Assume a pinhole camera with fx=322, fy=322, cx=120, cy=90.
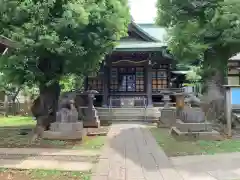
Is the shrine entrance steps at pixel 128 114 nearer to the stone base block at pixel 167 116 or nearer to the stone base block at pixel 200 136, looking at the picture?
the stone base block at pixel 167 116

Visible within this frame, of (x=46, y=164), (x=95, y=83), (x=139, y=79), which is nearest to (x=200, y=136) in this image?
(x=46, y=164)

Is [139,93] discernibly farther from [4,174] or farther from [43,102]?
[4,174]

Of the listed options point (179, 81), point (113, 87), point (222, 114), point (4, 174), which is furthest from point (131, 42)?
point (4, 174)

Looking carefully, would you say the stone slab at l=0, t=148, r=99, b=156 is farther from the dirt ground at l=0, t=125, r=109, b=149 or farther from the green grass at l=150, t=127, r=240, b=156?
the green grass at l=150, t=127, r=240, b=156

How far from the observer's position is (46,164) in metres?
7.93

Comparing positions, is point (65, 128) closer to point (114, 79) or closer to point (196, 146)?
point (196, 146)

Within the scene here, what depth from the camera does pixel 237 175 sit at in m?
6.74

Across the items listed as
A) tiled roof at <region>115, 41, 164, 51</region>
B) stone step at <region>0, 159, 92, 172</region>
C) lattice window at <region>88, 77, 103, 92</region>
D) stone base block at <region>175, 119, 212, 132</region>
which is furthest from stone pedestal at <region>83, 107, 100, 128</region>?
lattice window at <region>88, 77, 103, 92</region>

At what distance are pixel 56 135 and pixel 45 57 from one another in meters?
2.97

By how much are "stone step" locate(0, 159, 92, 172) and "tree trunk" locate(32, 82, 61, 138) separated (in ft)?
14.9

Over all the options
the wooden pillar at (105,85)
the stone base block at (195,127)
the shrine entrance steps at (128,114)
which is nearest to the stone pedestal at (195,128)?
the stone base block at (195,127)

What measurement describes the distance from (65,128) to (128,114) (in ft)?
31.0

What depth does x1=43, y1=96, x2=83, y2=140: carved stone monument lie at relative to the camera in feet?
38.6

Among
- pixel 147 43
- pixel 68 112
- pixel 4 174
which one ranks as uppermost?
pixel 147 43
